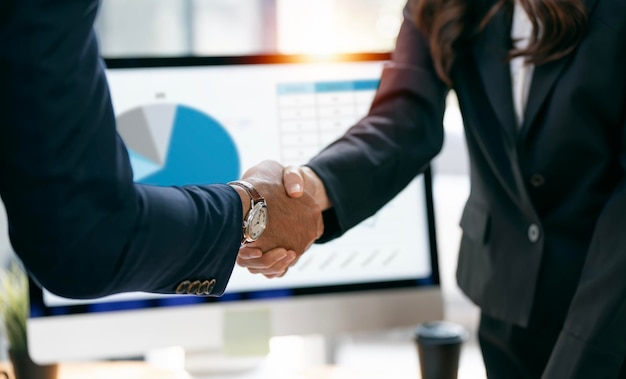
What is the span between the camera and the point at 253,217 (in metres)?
1.17

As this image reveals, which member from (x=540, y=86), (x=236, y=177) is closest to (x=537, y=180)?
(x=540, y=86)

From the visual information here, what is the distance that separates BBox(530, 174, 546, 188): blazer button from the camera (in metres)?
1.28

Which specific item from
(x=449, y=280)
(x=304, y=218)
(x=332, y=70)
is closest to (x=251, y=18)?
(x=449, y=280)

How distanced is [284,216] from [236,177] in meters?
0.21

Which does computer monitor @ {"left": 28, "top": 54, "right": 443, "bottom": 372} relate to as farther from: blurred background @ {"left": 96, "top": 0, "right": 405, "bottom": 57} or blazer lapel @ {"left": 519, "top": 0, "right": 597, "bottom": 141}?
blurred background @ {"left": 96, "top": 0, "right": 405, "bottom": 57}

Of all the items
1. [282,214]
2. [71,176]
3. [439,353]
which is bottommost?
[439,353]

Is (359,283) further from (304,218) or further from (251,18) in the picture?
(251,18)

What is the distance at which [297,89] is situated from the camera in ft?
4.91

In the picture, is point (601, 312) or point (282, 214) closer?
point (601, 312)

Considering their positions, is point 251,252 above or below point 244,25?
below

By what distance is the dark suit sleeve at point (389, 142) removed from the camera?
1365mm

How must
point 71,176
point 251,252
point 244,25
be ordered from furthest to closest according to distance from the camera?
1. point 244,25
2. point 251,252
3. point 71,176

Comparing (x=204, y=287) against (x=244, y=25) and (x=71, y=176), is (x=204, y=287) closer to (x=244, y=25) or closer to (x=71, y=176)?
(x=71, y=176)

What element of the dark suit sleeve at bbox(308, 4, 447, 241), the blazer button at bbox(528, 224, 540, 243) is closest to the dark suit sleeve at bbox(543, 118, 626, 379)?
the blazer button at bbox(528, 224, 540, 243)
